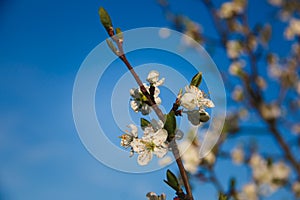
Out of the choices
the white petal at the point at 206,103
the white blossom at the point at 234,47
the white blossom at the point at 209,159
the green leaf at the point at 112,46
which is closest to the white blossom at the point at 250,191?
the white blossom at the point at 209,159

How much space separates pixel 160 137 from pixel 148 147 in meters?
0.07

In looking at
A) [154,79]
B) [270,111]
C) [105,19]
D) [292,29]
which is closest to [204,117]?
[154,79]

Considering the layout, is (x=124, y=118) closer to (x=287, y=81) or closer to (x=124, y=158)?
(x=124, y=158)

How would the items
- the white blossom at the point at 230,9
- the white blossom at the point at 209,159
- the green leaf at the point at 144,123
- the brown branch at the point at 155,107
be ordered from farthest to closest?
1. the white blossom at the point at 230,9
2. the white blossom at the point at 209,159
3. the green leaf at the point at 144,123
4. the brown branch at the point at 155,107

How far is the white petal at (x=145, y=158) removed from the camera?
0.66m

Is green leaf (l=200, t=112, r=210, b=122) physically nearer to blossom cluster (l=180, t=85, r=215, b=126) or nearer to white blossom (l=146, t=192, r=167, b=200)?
blossom cluster (l=180, t=85, r=215, b=126)

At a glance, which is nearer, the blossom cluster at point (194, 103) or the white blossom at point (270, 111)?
the blossom cluster at point (194, 103)

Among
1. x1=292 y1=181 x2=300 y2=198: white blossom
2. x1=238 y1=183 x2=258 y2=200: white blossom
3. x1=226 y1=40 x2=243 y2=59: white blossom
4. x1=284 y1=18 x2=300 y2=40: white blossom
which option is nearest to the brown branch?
x1=226 y1=40 x2=243 y2=59: white blossom

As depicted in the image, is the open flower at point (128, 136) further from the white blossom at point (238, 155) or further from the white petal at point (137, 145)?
the white blossom at point (238, 155)

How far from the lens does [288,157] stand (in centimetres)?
233

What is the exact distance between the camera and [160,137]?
594 mm

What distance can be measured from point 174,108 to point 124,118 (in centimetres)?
9

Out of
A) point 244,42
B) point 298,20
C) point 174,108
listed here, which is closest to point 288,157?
point 244,42

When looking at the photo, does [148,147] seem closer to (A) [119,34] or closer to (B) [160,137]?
(B) [160,137]
